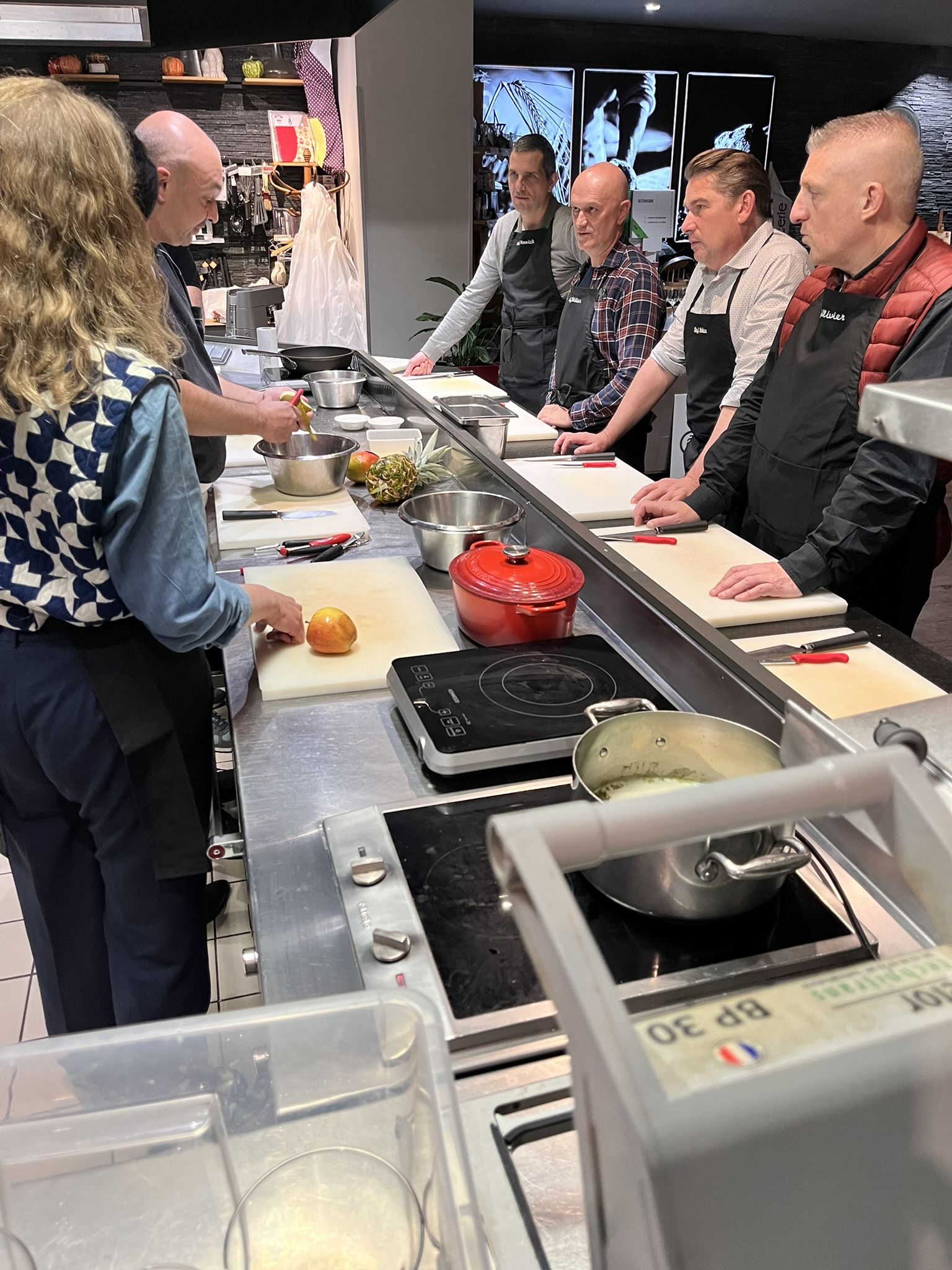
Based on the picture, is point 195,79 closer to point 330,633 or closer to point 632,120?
point 632,120

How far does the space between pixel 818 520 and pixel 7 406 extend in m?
1.84

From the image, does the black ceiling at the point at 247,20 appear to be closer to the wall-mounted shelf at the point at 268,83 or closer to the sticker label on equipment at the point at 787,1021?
the sticker label on equipment at the point at 787,1021

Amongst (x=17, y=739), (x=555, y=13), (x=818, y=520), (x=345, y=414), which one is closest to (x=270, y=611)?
(x=17, y=739)

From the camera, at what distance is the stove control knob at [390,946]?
0.88 m

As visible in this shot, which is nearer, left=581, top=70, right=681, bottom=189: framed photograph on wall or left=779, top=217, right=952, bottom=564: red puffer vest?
left=779, top=217, right=952, bottom=564: red puffer vest

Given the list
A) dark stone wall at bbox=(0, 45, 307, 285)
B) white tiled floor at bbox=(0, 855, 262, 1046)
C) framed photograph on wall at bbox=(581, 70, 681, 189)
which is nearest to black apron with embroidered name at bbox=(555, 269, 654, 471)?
white tiled floor at bbox=(0, 855, 262, 1046)

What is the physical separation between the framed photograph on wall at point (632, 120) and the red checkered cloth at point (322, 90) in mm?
2526

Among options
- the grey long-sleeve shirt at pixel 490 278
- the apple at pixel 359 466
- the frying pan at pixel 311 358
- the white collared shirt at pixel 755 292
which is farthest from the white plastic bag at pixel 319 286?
the apple at pixel 359 466

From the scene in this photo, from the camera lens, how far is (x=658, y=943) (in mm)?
890

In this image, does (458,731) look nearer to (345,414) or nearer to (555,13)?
(345,414)

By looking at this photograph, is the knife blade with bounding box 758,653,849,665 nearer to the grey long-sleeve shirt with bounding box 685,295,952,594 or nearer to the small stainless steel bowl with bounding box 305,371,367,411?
the grey long-sleeve shirt with bounding box 685,295,952,594

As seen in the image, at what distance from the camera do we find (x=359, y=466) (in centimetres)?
255

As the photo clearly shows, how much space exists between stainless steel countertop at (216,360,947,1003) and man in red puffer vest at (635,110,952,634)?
0.99ft

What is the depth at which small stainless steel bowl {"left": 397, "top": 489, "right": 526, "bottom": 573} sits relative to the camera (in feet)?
6.23
